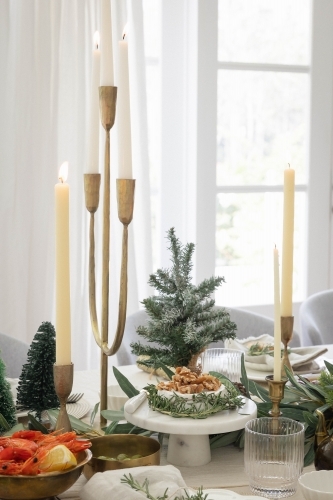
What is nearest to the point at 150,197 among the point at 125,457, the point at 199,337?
the point at 199,337

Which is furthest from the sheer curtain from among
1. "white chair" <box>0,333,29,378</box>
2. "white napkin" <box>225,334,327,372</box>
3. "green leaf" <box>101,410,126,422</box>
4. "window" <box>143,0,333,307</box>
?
"green leaf" <box>101,410,126,422</box>

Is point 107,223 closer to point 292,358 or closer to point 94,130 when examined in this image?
point 94,130

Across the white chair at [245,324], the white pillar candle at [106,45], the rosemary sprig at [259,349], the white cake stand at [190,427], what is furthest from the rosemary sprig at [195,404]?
the white chair at [245,324]

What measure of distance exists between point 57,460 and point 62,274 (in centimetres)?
23

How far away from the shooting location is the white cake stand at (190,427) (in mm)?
954

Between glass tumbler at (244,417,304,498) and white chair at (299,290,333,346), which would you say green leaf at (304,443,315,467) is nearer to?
glass tumbler at (244,417,304,498)

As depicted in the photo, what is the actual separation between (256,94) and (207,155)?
0.36m

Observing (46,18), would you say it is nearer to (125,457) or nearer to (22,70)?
(22,70)

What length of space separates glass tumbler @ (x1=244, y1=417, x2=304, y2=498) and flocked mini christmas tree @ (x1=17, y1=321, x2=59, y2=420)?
377mm

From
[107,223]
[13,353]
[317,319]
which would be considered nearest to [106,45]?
[107,223]

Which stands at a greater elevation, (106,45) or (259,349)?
(106,45)

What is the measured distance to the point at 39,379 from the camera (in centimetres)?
116

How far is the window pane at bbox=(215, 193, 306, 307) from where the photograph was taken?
307 centimetres

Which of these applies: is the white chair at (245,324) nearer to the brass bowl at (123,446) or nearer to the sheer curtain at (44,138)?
the sheer curtain at (44,138)
